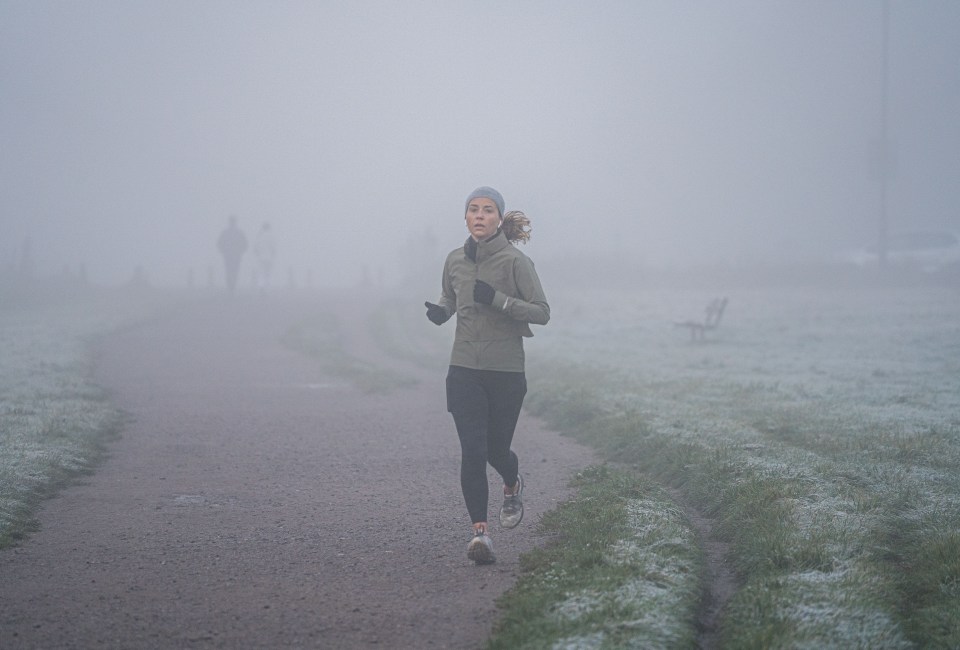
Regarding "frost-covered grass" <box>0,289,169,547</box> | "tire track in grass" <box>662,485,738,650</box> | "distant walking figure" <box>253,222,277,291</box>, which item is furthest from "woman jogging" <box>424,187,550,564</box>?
"distant walking figure" <box>253,222,277,291</box>

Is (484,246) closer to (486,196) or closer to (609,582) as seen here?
(486,196)

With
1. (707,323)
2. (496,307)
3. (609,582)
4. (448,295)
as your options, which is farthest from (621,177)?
(609,582)

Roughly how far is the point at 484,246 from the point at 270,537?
2.64m

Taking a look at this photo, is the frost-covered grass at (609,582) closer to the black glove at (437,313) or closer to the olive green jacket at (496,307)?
the olive green jacket at (496,307)

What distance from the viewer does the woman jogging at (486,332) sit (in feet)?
18.9

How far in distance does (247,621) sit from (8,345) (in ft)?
51.6

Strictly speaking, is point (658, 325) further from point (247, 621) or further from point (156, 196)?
point (156, 196)

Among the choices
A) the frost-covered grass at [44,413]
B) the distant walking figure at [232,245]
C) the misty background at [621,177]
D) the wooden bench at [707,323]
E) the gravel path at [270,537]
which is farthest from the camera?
the misty background at [621,177]

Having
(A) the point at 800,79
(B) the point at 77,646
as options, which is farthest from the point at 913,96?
(B) the point at 77,646

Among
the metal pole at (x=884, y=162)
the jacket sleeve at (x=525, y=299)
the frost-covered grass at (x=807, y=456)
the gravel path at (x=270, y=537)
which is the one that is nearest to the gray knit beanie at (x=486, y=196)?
the jacket sleeve at (x=525, y=299)

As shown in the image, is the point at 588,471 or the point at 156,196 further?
the point at 156,196

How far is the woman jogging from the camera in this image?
5.76m

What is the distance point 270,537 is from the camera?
617cm

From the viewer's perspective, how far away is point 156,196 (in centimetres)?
11212
